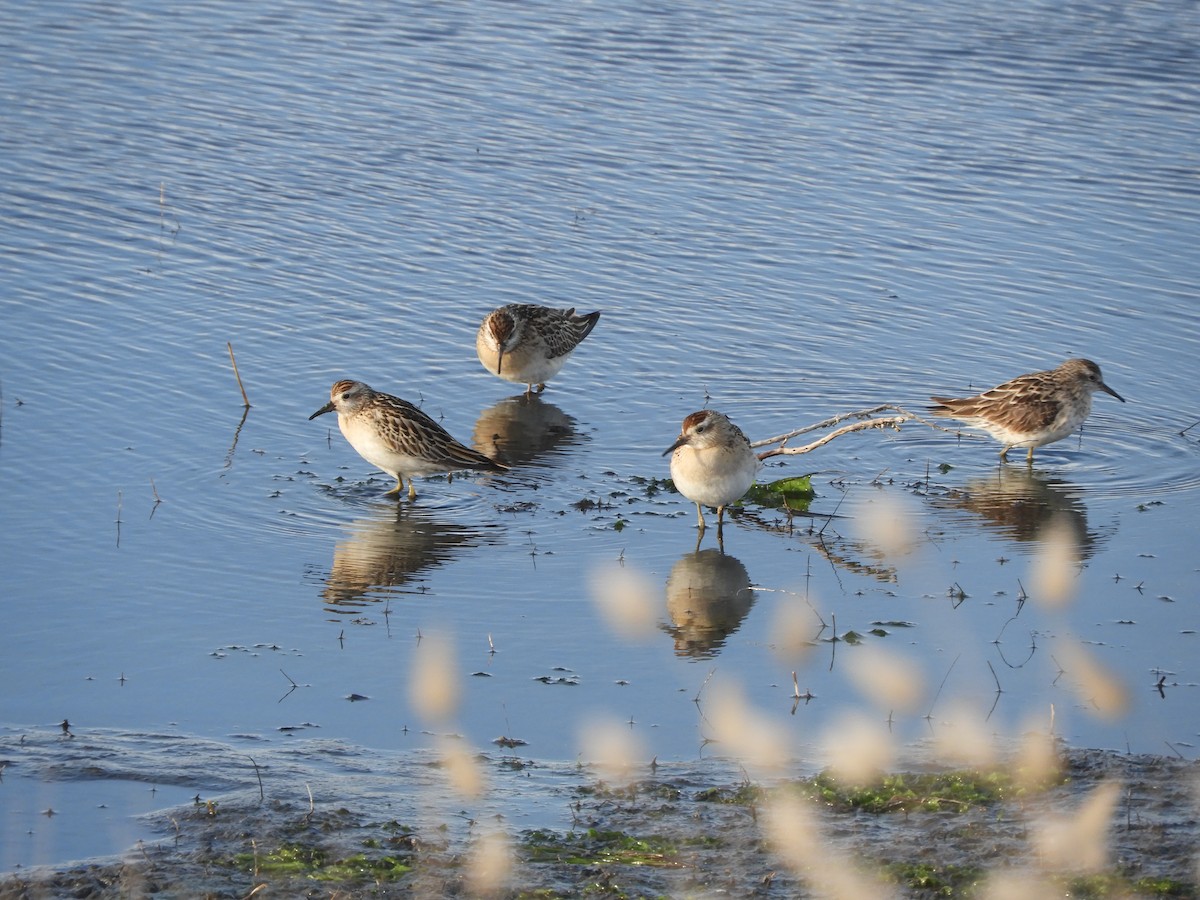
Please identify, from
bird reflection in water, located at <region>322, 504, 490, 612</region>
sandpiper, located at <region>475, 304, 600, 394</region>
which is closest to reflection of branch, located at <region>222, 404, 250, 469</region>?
bird reflection in water, located at <region>322, 504, 490, 612</region>

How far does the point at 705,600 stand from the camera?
41.5 feet

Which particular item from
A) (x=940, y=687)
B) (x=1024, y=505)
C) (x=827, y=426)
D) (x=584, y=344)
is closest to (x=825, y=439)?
(x=827, y=426)

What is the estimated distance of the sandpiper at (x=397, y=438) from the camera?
47.4 feet

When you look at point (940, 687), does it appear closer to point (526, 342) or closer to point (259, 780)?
point (259, 780)

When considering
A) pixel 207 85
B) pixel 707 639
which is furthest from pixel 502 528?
pixel 207 85

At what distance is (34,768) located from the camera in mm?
9492

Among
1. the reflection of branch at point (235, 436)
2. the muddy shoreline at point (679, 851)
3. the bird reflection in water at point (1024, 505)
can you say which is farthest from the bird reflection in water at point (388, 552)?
the bird reflection in water at point (1024, 505)

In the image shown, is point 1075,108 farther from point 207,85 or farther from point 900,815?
point 900,815

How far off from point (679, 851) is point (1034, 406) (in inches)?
323

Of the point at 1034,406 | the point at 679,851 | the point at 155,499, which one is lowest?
the point at 679,851

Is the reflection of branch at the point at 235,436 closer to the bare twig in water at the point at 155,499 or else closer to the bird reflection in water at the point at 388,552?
the bare twig in water at the point at 155,499

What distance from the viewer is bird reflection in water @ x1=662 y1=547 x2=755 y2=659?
12.0 m

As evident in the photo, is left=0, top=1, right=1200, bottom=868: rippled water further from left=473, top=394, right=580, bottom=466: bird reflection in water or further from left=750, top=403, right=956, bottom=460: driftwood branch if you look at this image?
left=750, top=403, right=956, bottom=460: driftwood branch

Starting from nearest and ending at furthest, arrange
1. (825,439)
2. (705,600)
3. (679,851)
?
(679,851)
(705,600)
(825,439)
